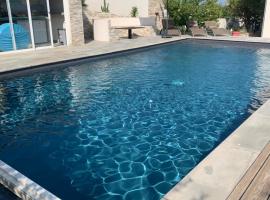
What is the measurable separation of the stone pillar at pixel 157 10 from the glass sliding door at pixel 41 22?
9.72 m

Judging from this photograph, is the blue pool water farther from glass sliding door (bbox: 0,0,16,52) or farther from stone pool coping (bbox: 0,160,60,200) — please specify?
glass sliding door (bbox: 0,0,16,52)

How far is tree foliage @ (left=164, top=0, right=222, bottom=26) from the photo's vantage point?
2162 cm

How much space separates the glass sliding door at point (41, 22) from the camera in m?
14.6

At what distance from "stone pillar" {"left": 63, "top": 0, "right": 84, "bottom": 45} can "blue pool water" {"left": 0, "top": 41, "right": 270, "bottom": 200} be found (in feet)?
13.1

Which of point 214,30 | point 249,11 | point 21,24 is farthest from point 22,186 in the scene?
point 249,11

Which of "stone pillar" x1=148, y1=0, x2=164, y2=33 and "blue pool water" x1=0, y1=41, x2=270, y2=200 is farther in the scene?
"stone pillar" x1=148, y1=0, x2=164, y2=33

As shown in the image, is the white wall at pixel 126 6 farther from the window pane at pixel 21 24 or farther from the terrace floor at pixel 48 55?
the window pane at pixel 21 24

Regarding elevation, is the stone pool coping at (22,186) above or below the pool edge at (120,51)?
below

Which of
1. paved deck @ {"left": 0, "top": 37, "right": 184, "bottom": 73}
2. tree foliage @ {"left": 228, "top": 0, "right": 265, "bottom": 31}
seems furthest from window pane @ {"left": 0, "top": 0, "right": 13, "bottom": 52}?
tree foliage @ {"left": 228, "top": 0, "right": 265, "bottom": 31}

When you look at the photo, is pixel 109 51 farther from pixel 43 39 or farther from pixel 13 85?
pixel 13 85

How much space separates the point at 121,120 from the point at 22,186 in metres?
3.41

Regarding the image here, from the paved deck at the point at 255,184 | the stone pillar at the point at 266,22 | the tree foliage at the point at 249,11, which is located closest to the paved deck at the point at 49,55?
the stone pillar at the point at 266,22

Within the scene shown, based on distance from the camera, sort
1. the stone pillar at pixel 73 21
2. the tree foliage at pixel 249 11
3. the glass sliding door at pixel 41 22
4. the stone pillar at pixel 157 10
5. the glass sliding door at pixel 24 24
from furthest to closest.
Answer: the stone pillar at pixel 157 10 < the tree foliage at pixel 249 11 < the stone pillar at pixel 73 21 < the glass sliding door at pixel 41 22 < the glass sliding door at pixel 24 24

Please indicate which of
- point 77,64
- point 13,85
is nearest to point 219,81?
point 77,64
